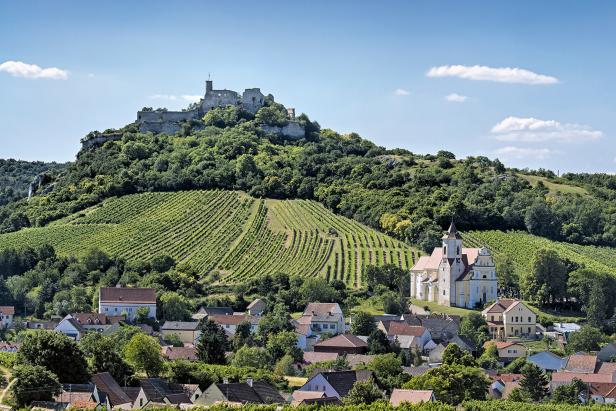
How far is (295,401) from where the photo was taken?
164 feet

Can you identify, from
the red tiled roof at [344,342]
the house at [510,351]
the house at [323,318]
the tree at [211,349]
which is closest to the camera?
the tree at [211,349]

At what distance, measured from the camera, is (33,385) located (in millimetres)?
43594

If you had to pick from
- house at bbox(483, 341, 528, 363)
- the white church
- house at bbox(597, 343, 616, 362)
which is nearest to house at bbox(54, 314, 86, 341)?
house at bbox(483, 341, 528, 363)

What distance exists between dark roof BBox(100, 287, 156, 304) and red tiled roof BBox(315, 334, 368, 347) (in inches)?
597

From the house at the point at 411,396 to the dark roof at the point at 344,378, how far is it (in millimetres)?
3555

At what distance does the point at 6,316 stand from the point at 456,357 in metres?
33.7

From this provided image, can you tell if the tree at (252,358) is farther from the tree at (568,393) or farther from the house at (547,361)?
the tree at (568,393)

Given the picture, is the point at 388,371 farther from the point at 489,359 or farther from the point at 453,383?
the point at 489,359

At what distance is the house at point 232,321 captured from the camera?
2879 inches

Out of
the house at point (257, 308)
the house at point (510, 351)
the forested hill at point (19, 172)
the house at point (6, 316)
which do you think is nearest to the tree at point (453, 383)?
the house at point (510, 351)

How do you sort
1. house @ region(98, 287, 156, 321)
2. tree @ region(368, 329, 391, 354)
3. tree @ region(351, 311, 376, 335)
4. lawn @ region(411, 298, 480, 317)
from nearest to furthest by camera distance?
tree @ region(368, 329, 391, 354), tree @ region(351, 311, 376, 335), house @ region(98, 287, 156, 321), lawn @ region(411, 298, 480, 317)

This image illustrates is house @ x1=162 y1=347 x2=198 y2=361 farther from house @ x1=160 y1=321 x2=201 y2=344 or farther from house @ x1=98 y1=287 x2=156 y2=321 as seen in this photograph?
house @ x1=98 y1=287 x2=156 y2=321

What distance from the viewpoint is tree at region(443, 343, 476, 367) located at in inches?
2323

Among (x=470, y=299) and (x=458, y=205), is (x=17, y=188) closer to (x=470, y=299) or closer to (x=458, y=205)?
(x=458, y=205)
